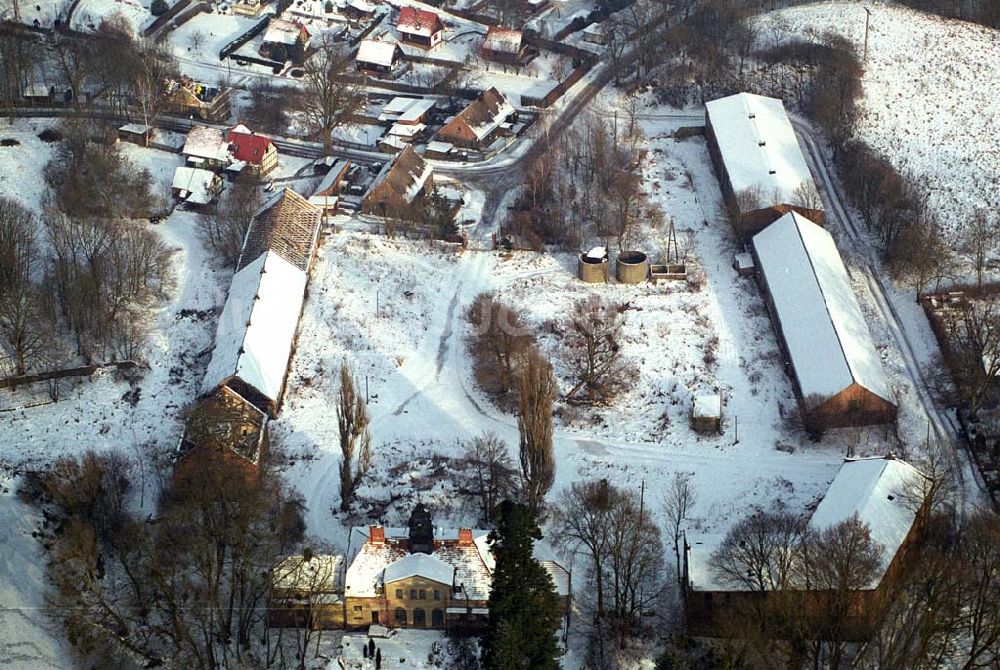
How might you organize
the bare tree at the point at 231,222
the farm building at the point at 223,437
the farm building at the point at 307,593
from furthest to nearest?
1. the bare tree at the point at 231,222
2. the farm building at the point at 223,437
3. the farm building at the point at 307,593

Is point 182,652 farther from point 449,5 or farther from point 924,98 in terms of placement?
point 449,5

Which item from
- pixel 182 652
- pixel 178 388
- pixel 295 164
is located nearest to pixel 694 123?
pixel 295 164

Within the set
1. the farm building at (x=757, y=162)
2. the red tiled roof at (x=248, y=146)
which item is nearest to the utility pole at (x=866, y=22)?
the farm building at (x=757, y=162)

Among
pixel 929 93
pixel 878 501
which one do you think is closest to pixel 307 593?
pixel 878 501

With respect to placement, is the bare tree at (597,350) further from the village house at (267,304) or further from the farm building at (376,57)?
the farm building at (376,57)

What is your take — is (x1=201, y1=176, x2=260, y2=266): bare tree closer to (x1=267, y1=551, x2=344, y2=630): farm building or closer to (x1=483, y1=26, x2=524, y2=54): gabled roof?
(x1=267, y1=551, x2=344, y2=630): farm building

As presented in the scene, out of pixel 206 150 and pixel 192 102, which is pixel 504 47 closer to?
pixel 192 102

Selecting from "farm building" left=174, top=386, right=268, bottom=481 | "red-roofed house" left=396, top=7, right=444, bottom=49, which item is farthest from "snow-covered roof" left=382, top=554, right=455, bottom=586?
"red-roofed house" left=396, top=7, right=444, bottom=49

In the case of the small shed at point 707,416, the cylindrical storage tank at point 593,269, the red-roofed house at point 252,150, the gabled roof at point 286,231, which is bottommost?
the small shed at point 707,416
